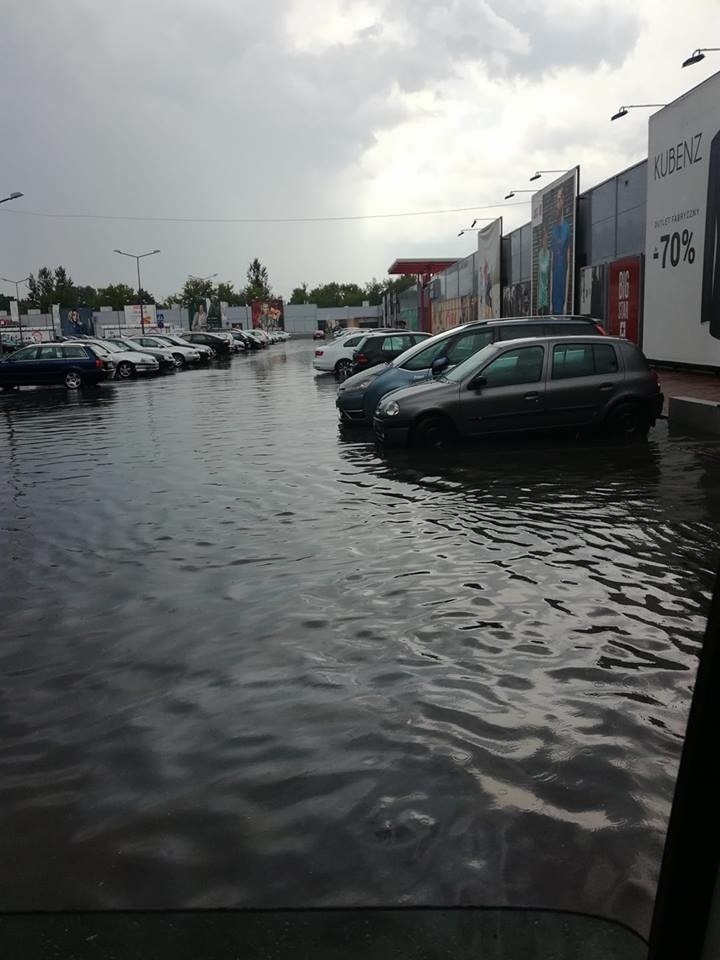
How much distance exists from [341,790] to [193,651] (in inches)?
66.0

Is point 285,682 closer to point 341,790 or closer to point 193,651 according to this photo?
point 193,651

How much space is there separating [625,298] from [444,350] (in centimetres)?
1405

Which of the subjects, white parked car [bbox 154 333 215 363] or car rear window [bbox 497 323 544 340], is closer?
car rear window [bbox 497 323 544 340]

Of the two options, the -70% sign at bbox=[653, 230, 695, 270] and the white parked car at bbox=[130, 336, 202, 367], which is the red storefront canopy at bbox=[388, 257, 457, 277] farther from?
the -70% sign at bbox=[653, 230, 695, 270]

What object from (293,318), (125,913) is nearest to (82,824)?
(125,913)

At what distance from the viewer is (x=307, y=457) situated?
39.4 feet

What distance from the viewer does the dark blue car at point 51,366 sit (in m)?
28.7

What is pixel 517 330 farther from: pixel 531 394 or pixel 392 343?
pixel 392 343

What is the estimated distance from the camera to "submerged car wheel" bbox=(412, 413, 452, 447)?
466 inches

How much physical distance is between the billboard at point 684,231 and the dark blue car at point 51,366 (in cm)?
1712

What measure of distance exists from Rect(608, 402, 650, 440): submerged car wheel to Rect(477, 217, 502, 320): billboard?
105 feet

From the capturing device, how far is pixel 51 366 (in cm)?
2875

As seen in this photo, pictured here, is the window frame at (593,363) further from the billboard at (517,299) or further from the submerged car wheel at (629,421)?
the billboard at (517,299)

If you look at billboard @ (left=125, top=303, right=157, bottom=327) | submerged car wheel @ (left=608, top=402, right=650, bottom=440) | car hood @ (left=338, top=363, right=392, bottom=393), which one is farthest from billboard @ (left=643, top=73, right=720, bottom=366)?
billboard @ (left=125, top=303, right=157, bottom=327)
